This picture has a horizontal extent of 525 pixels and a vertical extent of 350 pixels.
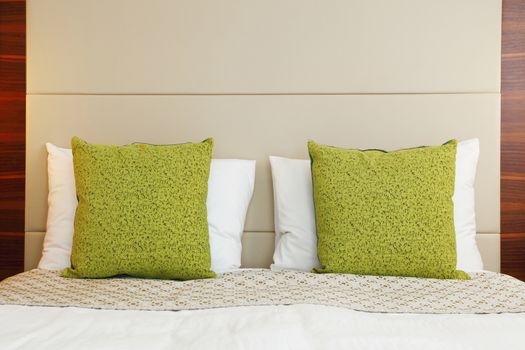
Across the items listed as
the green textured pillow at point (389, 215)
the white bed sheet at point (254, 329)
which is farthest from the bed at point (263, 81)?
the white bed sheet at point (254, 329)

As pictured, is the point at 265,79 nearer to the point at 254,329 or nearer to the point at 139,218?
the point at 139,218

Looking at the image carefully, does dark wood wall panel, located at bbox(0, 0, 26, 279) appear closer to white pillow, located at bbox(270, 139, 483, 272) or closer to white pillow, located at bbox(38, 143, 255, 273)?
white pillow, located at bbox(38, 143, 255, 273)

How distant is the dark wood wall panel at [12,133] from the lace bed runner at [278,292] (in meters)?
0.55

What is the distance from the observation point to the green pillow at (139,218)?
179 cm

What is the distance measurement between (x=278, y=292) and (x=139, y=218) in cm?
54

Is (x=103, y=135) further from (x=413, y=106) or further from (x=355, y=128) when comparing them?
(x=413, y=106)

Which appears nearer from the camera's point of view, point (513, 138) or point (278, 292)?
point (278, 292)

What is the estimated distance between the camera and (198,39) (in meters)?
2.28

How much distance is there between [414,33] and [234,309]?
146 cm

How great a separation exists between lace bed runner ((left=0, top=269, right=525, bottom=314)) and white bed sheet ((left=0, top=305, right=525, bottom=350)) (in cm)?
7

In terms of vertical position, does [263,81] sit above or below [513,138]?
above

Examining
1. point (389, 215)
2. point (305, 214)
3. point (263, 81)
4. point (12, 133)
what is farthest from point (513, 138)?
point (12, 133)

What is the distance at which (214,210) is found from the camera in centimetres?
203

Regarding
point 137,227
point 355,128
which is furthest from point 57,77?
point 355,128
